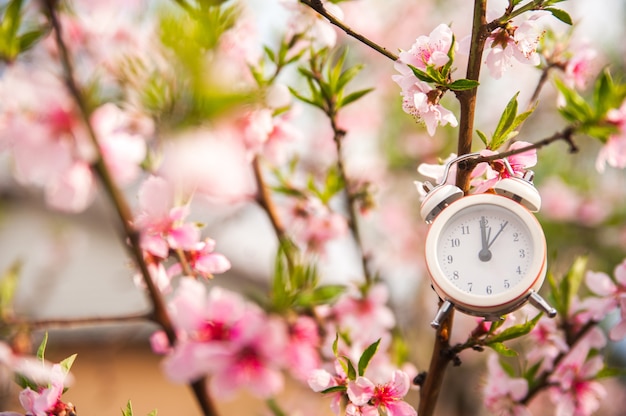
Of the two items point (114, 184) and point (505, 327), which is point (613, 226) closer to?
point (505, 327)

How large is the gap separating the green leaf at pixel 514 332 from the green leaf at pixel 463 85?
1.04 ft

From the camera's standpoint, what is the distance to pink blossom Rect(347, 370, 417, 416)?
2.49 feet

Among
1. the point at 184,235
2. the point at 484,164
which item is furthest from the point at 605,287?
the point at 184,235

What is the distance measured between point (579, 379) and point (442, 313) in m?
0.46

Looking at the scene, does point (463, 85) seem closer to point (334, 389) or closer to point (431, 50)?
point (431, 50)

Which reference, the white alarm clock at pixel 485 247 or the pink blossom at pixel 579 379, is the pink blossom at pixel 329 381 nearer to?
the white alarm clock at pixel 485 247

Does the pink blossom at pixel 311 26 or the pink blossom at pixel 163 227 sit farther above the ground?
the pink blossom at pixel 311 26

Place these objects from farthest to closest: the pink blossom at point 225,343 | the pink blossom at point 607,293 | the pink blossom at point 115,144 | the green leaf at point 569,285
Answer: the green leaf at point 569,285, the pink blossom at point 607,293, the pink blossom at point 115,144, the pink blossom at point 225,343

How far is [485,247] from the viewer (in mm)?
787

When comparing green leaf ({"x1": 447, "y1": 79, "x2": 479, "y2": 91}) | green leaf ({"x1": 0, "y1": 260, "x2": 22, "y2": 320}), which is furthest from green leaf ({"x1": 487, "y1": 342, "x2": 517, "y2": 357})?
green leaf ({"x1": 0, "y1": 260, "x2": 22, "y2": 320})

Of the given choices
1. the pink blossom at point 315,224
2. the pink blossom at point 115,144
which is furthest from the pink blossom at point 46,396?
the pink blossom at point 315,224

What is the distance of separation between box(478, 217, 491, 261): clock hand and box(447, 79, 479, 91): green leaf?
183mm

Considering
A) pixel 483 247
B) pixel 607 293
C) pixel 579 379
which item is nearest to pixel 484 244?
pixel 483 247

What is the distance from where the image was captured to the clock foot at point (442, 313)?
0.74m
